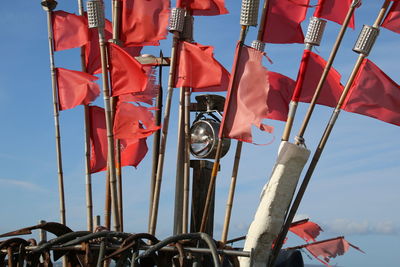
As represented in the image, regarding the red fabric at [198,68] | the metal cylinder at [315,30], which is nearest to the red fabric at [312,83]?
the metal cylinder at [315,30]

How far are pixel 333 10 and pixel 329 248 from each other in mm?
4640

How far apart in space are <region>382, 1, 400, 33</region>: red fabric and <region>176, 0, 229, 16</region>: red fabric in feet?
4.76

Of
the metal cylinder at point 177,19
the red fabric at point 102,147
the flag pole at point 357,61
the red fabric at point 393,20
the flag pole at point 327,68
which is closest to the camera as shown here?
the flag pole at point 327,68

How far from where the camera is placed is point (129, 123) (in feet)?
18.2

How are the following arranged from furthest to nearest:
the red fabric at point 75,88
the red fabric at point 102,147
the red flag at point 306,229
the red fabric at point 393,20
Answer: the red flag at point 306,229, the red fabric at point 102,147, the red fabric at point 75,88, the red fabric at point 393,20

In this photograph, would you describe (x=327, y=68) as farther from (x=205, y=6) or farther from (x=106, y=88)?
(x=106, y=88)

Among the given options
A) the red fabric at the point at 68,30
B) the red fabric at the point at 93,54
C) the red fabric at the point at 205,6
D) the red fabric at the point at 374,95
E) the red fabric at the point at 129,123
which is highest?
the red fabric at the point at 205,6

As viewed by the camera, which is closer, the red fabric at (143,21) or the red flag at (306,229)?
the red fabric at (143,21)

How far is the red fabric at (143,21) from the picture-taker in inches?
221

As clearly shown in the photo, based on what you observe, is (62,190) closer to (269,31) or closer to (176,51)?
(176,51)

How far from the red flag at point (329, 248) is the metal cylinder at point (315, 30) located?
4069mm

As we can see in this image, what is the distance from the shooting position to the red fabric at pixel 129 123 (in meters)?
5.53

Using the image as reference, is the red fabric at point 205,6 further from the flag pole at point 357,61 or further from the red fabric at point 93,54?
the flag pole at point 357,61

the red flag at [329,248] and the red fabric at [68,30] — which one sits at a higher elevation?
the red fabric at [68,30]
